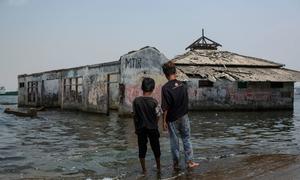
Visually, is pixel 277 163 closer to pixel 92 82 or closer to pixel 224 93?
pixel 92 82

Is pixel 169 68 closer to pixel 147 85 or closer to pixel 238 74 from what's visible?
pixel 147 85

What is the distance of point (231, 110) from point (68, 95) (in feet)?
39.9

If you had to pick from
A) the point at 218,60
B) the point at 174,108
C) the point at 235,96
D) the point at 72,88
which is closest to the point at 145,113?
the point at 174,108

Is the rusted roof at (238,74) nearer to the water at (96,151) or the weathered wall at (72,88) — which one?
the weathered wall at (72,88)

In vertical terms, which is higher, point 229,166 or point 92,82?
point 92,82

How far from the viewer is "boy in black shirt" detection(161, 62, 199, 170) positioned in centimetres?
668

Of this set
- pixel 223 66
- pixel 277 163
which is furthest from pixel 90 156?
pixel 223 66

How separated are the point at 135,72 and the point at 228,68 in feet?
38.0

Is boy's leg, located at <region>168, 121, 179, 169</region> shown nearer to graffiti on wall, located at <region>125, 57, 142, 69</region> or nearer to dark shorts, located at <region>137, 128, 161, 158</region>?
dark shorts, located at <region>137, 128, 161, 158</region>

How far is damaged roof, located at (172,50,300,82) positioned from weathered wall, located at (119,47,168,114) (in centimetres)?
535

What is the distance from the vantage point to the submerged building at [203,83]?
980 inches

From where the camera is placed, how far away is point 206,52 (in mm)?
34562

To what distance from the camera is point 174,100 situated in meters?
6.69

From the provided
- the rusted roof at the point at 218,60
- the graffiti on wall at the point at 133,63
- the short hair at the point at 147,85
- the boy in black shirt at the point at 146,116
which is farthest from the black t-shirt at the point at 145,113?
the rusted roof at the point at 218,60
